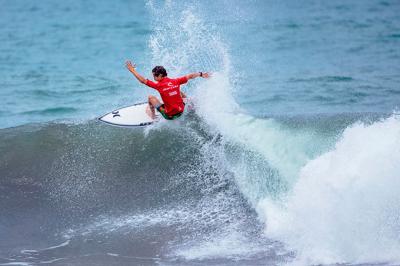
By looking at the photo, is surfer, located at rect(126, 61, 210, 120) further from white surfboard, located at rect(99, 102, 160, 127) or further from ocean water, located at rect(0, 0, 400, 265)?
ocean water, located at rect(0, 0, 400, 265)

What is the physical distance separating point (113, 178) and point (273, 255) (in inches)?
148

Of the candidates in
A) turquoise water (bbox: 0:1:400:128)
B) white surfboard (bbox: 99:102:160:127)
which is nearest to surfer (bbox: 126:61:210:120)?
white surfboard (bbox: 99:102:160:127)

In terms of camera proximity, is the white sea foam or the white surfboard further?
the white surfboard

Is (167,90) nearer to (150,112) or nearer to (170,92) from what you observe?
(170,92)

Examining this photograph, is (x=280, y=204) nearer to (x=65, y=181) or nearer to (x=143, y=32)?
(x=65, y=181)

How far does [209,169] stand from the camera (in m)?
11.4

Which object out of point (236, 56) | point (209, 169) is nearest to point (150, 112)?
point (209, 169)

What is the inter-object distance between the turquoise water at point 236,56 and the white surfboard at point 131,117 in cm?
170

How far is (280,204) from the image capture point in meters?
10.1

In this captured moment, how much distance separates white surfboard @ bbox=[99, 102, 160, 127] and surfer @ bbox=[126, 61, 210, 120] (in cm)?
27

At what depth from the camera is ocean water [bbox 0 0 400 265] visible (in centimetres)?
922

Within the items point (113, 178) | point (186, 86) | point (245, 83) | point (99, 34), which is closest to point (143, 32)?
point (99, 34)

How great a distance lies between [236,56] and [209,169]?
993cm

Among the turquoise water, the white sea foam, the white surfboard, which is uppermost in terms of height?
the turquoise water
